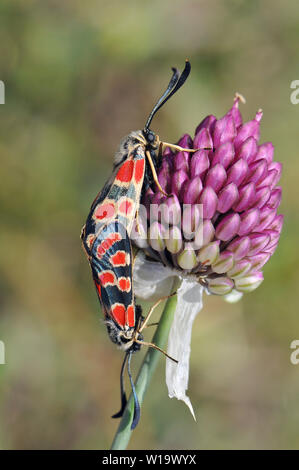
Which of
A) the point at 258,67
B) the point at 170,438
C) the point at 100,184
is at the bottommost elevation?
the point at 170,438

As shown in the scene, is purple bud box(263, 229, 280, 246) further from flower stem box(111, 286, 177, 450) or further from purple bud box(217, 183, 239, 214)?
flower stem box(111, 286, 177, 450)

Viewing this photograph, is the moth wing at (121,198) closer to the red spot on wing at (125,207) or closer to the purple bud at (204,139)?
the red spot on wing at (125,207)

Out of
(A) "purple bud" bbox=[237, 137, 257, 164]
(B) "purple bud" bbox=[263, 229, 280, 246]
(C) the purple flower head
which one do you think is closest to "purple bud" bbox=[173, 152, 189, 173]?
(C) the purple flower head

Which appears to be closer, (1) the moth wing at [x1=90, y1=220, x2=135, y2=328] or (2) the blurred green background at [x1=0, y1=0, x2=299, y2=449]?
(1) the moth wing at [x1=90, y1=220, x2=135, y2=328]

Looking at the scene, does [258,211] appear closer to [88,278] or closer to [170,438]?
[88,278]

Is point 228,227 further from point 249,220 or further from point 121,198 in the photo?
point 121,198

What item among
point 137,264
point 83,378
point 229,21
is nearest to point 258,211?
point 137,264
